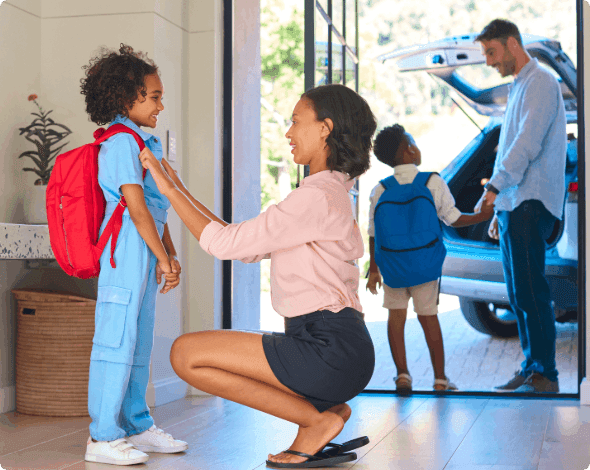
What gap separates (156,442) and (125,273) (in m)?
0.56

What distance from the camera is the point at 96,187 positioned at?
2.27 m

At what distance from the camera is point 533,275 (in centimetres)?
361

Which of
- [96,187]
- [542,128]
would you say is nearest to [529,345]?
[542,128]

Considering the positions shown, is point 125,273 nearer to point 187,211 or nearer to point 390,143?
point 187,211

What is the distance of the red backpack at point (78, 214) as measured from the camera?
2.24 meters

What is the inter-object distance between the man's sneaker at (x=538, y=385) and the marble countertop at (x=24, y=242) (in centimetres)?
228

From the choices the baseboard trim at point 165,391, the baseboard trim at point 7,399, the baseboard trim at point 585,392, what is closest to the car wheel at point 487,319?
the baseboard trim at point 585,392

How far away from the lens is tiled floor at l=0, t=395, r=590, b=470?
7.36 ft

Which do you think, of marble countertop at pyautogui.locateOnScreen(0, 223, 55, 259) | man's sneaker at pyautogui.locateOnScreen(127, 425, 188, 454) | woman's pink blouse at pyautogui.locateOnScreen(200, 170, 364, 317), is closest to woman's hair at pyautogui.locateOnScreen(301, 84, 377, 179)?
woman's pink blouse at pyautogui.locateOnScreen(200, 170, 364, 317)

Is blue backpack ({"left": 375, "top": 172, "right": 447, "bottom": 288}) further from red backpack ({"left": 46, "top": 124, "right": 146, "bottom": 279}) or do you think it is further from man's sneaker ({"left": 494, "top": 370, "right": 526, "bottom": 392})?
red backpack ({"left": 46, "top": 124, "right": 146, "bottom": 279})

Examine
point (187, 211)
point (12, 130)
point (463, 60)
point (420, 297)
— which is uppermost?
point (463, 60)

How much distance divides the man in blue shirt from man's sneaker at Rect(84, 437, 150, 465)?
207cm

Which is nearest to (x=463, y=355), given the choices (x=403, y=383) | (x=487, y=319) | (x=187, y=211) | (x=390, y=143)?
(x=487, y=319)

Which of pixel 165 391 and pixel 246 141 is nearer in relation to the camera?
pixel 165 391
